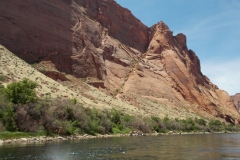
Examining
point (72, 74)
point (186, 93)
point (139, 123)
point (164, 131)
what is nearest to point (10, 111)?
point (139, 123)

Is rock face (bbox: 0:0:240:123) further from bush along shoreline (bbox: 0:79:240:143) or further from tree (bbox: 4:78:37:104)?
tree (bbox: 4:78:37:104)

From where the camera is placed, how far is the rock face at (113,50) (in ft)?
205

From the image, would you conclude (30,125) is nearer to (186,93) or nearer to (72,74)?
(72,74)

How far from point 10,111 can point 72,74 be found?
1414 inches

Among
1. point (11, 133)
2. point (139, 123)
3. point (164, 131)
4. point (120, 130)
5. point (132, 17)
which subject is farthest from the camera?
point (132, 17)

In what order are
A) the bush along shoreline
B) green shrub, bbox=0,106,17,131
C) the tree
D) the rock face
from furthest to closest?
1. the rock face
2. the tree
3. the bush along shoreline
4. green shrub, bbox=0,106,17,131

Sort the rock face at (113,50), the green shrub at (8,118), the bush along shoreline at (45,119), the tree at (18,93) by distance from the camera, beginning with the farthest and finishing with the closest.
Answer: the rock face at (113,50), the tree at (18,93), the bush along shoreline at (45,119), the green shrub at (8,118)

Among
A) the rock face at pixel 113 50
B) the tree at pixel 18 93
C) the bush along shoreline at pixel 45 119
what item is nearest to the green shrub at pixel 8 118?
the bush along shoreline at pixel 45 119

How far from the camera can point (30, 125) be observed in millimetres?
30750

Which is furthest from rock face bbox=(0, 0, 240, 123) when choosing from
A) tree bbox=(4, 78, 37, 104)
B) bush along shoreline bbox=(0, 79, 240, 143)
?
tree bbox=(4, 78, 37, 104)

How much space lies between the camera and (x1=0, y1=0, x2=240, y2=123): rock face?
62.4m

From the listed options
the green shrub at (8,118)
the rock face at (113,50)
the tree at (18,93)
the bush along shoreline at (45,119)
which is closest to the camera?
the green shrub at (8,118)

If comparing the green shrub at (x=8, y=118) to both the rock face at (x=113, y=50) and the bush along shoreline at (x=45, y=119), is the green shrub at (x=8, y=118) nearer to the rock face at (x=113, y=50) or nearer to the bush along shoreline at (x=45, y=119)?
the bush along shoreline at (x=45, y=119)

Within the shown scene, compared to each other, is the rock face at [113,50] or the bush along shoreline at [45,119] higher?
the rock face at [113,50]
